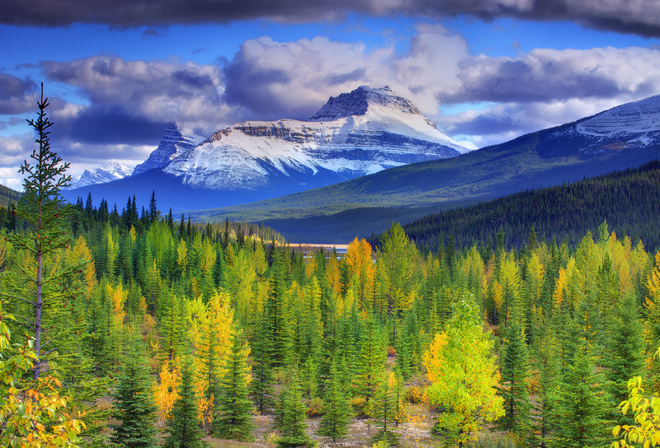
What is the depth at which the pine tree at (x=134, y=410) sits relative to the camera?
3089cm

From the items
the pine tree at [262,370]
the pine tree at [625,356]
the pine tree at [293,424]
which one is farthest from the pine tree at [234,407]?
the pine tree at [625,356]

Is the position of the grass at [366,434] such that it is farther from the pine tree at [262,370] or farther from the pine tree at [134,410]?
the pine tree at [134,410]

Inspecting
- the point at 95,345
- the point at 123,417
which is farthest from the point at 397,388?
the point at 95,345

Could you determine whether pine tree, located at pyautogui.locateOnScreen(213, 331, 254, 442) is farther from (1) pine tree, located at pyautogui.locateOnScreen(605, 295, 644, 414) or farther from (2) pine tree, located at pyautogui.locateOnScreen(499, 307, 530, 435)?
A: (1) pine tree, located at pyautogui.locateOnScreen(605, 295, 644, 414)

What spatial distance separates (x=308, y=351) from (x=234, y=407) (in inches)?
892

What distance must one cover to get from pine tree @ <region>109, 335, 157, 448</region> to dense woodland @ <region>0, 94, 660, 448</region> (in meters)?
0.11

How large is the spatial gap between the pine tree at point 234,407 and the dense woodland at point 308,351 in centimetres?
16

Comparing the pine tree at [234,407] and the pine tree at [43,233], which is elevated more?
the pine tree at [43,233]

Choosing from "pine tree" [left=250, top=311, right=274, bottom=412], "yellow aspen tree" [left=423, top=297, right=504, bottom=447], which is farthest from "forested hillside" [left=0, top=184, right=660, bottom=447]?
"pine tree" [left=250, top=311, right=274, bottom=412]

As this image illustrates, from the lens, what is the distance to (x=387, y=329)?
82.1m

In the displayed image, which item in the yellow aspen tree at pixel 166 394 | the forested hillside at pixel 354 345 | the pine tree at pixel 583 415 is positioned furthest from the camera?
the yellow aspen tree at pixel 166 394

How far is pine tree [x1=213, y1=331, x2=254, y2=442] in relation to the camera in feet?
149

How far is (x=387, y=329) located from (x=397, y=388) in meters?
30.7

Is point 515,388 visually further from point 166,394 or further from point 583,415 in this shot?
point 166,394
